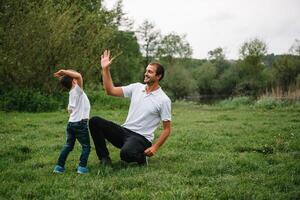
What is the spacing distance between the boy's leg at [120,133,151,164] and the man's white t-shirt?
164 mm

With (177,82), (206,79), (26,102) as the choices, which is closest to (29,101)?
(26,102)

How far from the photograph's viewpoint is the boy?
6602 millimetres

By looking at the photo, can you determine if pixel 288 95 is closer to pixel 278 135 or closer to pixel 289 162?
pixel 278 135

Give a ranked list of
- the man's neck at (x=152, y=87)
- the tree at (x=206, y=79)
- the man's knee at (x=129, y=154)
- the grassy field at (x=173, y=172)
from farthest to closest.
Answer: the tree at (x=206, y=79)
the man's neck at (x=152, y=87)
the man's knee at (x=129, y=154)
the grassy field at (x=173, y=172)

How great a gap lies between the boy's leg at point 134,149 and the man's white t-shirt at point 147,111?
0.54 feet

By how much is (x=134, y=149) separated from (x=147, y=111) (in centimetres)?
77

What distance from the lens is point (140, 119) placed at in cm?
730

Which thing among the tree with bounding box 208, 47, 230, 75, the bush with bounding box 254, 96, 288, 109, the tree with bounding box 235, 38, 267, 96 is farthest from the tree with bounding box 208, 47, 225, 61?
the bush with bounding box 254, 96, 288, 109

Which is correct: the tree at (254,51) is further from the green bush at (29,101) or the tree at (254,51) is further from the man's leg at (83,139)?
the man's leg at (83,139)

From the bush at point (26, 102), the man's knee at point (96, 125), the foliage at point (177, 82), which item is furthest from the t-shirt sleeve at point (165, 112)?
the foliage at point (177, 82)

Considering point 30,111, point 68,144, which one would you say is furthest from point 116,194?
point 30,111

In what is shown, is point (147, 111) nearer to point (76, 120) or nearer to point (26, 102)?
point (76, 120)

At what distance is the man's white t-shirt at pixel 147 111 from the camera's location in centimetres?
718

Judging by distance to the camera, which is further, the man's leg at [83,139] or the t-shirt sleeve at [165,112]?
the t-shirt sleeve at [165,112]
